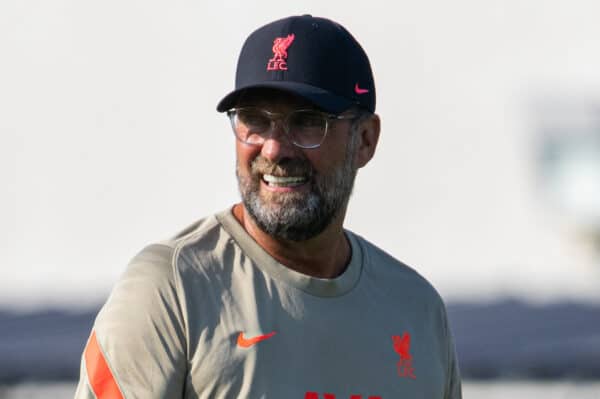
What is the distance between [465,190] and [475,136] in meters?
0.46

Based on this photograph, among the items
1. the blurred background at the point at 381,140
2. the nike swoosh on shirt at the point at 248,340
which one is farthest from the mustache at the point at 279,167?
the blurred background at the point at 381,140

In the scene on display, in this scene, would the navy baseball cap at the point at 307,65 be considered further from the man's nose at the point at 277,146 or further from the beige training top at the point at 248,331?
the beige training top at the point at 248,331

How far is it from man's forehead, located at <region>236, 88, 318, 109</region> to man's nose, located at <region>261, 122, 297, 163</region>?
5cm

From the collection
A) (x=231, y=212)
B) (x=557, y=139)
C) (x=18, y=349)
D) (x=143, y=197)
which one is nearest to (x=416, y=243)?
(x=557, y=139)

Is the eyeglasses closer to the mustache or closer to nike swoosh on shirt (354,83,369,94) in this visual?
the mustache

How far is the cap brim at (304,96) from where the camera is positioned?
11.1 ft

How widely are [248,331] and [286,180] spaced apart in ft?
1.15

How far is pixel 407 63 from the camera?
13016 mm

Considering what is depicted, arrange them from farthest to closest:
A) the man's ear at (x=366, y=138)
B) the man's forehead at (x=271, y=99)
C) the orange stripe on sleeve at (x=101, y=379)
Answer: the man's ear at (x=366, y=138) → the man's forehead at (x=271, y=99) → the orange stripe on sleeve at (x=101, y=379)

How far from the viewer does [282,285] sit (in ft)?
11.3

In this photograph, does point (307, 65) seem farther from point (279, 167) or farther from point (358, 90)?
point (279, 167)

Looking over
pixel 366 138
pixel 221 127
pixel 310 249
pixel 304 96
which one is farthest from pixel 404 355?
pixel 221 127

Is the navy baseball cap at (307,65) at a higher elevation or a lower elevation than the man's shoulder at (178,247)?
higher

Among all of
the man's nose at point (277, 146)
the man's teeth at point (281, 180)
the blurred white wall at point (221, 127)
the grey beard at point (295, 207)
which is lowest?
the blurred white wall at point (221, 127)
